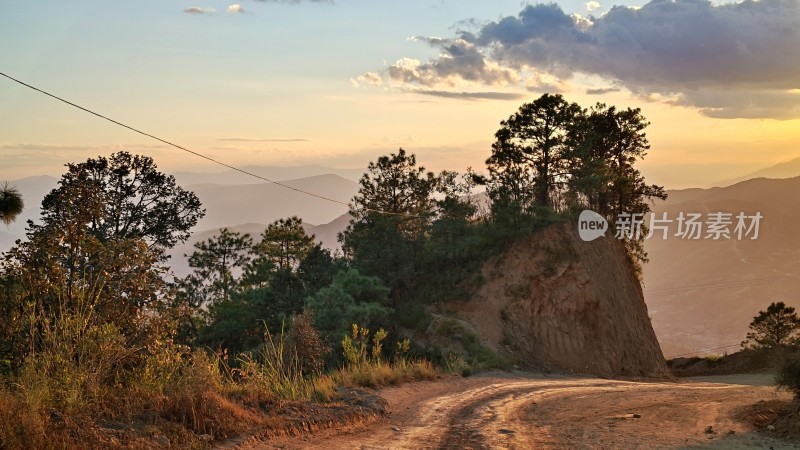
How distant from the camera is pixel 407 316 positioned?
109ft

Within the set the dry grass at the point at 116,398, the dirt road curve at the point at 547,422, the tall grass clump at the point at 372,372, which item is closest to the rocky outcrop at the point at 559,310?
the tall grass clump at the point at 372,372

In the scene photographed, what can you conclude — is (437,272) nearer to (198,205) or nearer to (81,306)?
(198,205)

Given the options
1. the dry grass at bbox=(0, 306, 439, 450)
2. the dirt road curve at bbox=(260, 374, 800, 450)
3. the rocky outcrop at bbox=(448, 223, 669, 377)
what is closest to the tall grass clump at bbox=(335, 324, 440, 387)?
the dirt road curve at bbox=(260, 374, 800, 450)

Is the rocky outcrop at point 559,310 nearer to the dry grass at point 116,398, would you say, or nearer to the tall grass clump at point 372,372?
the tall grass clump at point 372,372

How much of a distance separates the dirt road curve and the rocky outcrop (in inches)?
647

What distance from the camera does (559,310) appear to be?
3669 centimetres

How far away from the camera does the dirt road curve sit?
10.2 metres

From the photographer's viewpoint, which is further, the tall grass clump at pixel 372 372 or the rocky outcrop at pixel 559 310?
the rocky outcrop at pixel 559 310

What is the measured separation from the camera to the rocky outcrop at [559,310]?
3434 cm

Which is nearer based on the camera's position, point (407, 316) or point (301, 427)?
point (301, 427)

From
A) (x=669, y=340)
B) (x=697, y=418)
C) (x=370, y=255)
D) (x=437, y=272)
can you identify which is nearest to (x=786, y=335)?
(x=437, y=272)

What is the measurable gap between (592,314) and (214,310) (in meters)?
22.9

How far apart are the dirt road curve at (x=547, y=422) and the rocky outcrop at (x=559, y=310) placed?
1644cm

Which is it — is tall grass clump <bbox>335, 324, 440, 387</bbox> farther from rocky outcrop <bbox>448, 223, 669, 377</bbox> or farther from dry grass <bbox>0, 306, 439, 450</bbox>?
rocky outcrop <bbox>448, 223, 669, 377</bbox>
